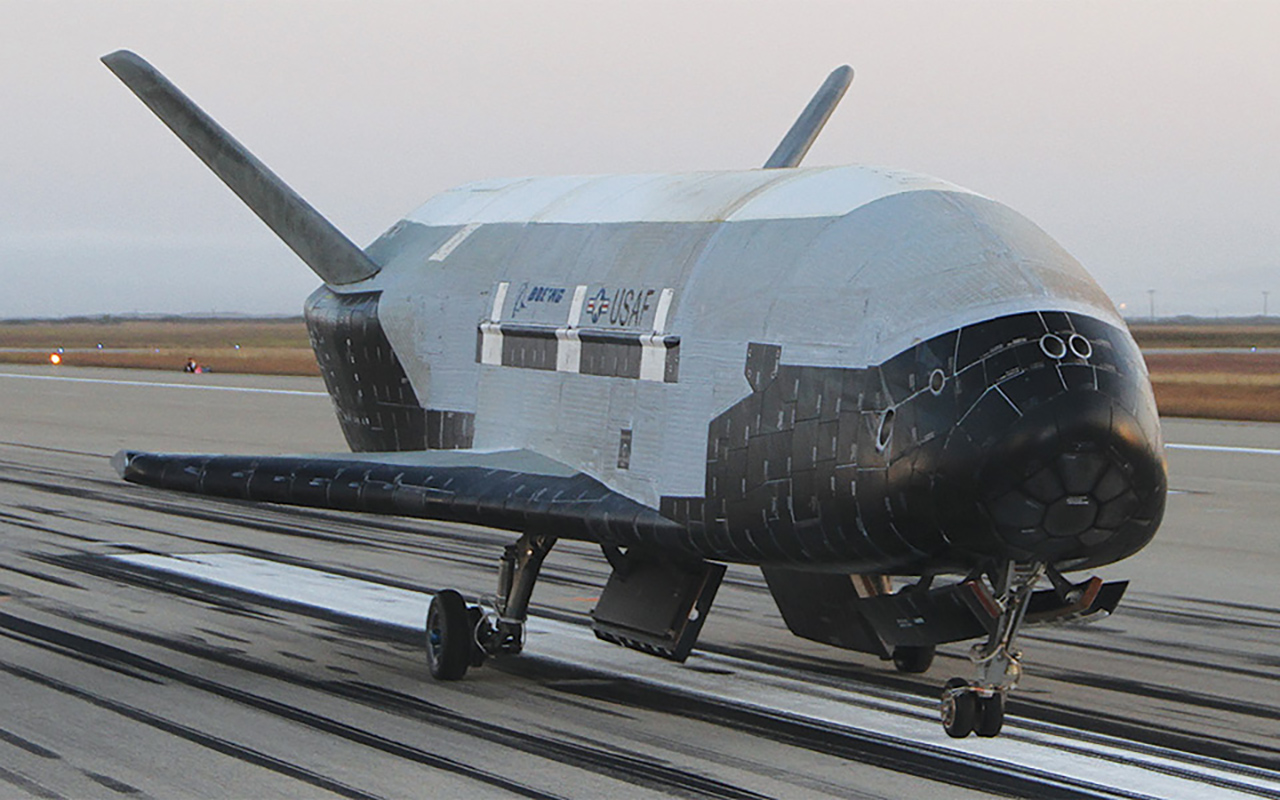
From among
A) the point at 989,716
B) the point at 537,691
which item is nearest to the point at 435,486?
the point at 537,691

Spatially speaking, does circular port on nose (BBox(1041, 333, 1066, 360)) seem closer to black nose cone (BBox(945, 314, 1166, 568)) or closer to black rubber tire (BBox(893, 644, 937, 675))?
black nose cone (BBox(945, 314, 1166, 568))

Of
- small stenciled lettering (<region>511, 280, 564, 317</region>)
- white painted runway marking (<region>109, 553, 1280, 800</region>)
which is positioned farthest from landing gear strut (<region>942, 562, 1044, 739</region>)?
small stenciled lettering (<region>511, 280, 564, 317</region>)

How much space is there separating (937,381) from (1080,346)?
29.9 inches

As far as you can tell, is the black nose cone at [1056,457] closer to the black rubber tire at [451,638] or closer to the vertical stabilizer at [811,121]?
the black rubber tire at [451,638]

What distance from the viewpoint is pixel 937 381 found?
29.0 ft

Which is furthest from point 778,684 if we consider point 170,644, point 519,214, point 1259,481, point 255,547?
point 1259,481

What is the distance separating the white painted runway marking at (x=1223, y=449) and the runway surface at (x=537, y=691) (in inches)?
464

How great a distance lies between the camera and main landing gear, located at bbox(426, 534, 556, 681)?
41.0 ft

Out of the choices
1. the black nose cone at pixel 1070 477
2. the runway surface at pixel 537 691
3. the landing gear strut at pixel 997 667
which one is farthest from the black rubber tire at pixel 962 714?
the black nose cone at pixel 1070 477

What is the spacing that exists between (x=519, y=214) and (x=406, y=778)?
16.6 ft

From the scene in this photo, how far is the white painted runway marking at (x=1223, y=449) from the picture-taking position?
33.4m

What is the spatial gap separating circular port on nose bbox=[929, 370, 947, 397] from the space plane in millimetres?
17

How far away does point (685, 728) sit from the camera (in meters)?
10.9

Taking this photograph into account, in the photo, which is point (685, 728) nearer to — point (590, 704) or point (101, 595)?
point (590, 704)
